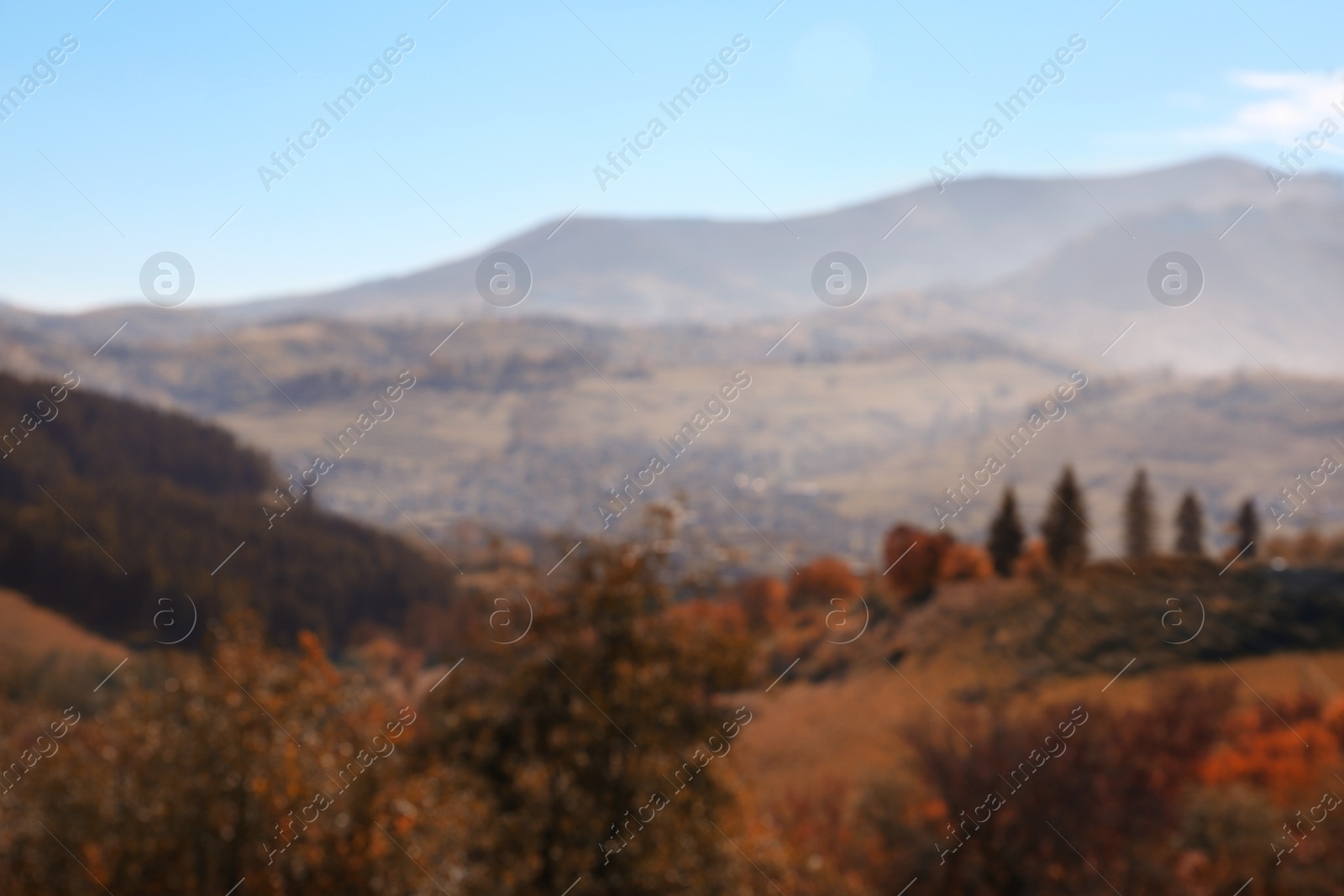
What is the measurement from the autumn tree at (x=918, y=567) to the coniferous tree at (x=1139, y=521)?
13892 millimetres

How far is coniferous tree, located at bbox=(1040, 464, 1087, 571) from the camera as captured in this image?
59406 millimetres

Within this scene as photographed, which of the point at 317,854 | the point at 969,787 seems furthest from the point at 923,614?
the point at 317,854

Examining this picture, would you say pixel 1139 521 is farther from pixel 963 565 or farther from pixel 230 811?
pixel 230 811

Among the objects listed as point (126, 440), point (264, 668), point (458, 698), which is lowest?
point (458, 698)

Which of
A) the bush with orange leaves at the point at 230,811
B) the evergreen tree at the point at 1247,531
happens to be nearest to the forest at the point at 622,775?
the bush with orange leaves at the point at 230,811

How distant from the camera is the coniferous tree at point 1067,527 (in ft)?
195

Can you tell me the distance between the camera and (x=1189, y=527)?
61844 mm

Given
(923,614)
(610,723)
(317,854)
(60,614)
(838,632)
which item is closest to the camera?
(317,854)

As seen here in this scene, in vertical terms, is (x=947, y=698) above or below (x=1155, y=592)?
above

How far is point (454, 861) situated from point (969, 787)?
606 inches

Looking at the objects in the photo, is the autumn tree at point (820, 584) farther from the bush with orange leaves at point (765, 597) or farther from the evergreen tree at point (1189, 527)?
the evergreen tree at point (1189, 527)

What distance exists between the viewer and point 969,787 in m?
25.2

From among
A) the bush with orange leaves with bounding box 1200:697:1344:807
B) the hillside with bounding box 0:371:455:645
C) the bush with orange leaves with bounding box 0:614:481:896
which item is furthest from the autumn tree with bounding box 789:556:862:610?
→ the bush with orange leaves with bounding box 0:614:481:896

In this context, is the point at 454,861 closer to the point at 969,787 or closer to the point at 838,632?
the point at 969,787
